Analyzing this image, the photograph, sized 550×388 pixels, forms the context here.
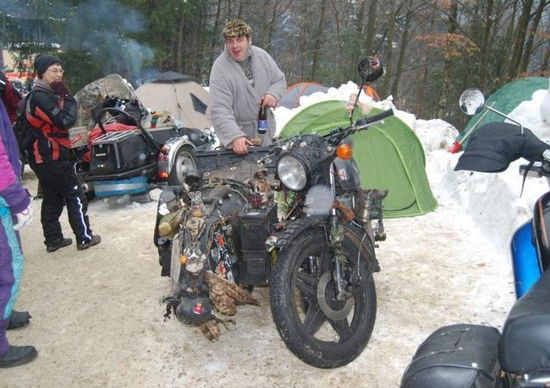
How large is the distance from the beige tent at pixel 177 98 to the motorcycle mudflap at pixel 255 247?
7609 mm

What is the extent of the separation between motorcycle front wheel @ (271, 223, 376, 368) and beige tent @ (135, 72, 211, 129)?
7.83 meters

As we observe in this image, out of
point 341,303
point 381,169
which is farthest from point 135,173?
point 341,303

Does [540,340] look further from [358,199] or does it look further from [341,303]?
[358,199]

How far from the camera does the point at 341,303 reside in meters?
3.21

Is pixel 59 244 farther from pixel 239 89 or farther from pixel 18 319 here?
pixel 239 89

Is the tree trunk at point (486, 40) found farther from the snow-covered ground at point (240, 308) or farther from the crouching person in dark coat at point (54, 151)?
the crouching person in dark coat at point (54, 151)

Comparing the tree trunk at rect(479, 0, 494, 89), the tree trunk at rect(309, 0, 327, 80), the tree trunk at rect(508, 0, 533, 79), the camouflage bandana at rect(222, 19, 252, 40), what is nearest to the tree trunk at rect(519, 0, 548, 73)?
the tree trunk at rect(508, 0, 533, 79)

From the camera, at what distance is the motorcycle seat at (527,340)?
1369 millimetres

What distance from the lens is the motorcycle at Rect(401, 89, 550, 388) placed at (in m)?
1.40

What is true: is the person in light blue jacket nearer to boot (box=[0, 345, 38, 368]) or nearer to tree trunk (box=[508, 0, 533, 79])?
boot (box=[0, 345, 38, 368])

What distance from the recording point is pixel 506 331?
1.46 meters

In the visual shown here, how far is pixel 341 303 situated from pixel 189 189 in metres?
1.34

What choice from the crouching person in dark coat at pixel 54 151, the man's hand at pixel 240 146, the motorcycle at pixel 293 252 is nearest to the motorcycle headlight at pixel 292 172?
the motorcycle at pixel 293 252

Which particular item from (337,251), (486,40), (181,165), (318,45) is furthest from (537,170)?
(318,45)
